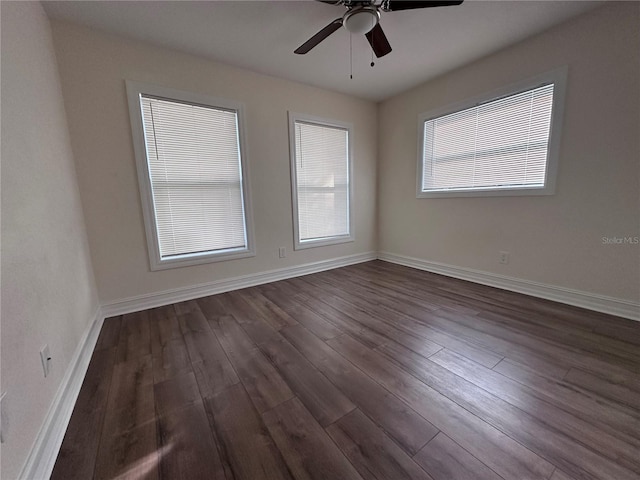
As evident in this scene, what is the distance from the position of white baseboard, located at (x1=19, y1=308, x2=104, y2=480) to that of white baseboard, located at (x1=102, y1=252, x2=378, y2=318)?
668mm

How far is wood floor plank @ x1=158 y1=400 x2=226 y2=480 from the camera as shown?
3.21 ft

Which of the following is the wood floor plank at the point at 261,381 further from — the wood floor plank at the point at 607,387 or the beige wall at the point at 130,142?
the wood floor plank at the point at 607,387

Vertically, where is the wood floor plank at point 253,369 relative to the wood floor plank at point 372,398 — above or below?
below

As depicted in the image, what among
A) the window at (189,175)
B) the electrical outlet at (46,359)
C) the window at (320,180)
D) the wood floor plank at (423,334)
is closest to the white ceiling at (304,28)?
the window at (189,175)

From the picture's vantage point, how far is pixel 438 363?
1.59 meters

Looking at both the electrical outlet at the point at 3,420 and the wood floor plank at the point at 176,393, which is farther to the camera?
the wood floor plank at the point at 176,393

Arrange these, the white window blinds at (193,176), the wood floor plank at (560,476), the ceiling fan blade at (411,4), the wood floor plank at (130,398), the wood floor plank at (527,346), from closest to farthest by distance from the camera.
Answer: the wood floor plank at (560,476)
the wood floor plank at (130,398)
the wood floor plank at (527,346)
the ceiling fan blade at (411,4)
the white window blinds at (193,176)

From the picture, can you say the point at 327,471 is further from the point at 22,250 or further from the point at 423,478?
the point at 22,250

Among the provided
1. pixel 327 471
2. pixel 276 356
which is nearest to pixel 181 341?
pixel 276 356

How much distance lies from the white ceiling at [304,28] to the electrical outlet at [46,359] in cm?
241

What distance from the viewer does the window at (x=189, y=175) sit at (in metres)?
2.46

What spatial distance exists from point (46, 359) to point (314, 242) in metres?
2.81

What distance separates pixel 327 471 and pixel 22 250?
1653 mm

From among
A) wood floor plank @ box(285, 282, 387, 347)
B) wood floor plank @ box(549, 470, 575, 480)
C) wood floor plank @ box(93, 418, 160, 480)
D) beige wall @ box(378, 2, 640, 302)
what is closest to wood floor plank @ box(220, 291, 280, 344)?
wood floor plank @ box(285, 282, 387, 347)
